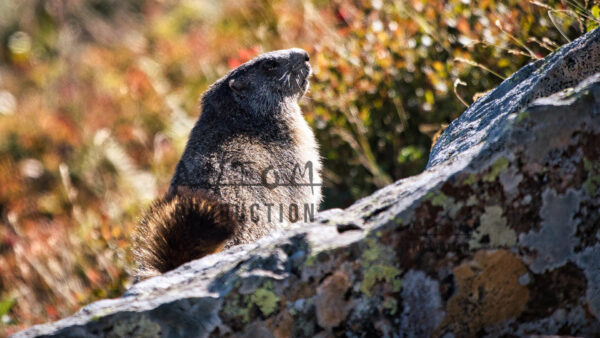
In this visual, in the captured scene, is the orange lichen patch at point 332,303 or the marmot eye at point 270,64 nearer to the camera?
the orange lichen patch at point 332,303

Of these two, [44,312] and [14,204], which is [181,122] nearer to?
[14,204]

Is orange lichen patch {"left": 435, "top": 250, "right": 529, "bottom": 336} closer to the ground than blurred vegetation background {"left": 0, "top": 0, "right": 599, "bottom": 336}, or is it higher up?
closer to the ground

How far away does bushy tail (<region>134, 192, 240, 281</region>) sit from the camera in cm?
321

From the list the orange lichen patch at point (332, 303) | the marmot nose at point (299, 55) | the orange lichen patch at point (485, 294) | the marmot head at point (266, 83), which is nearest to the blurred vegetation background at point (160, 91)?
the marmot head at point (266, 83)

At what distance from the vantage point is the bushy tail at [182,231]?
10.5 ft

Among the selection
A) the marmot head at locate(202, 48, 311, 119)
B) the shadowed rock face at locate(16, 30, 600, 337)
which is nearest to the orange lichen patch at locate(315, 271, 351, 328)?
the shadowed rock face at locate(16, 30, 600, 337)

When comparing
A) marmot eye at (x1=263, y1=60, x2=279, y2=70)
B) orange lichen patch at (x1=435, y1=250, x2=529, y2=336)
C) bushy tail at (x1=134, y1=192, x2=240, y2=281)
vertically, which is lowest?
orange lichen patch at (x1=435, y1=250, x2=529, y2=336)

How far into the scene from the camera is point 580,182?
2.43m

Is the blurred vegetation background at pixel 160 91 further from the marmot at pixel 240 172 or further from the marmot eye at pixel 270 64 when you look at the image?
the marmot eye at pixel 270 64

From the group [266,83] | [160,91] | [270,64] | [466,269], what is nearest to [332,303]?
[466,269]

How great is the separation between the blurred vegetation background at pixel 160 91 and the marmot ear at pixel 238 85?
1144 millimetres

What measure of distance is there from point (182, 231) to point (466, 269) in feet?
5.31

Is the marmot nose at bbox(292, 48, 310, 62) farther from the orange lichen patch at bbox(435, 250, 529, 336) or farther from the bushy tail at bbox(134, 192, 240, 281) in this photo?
the orange lichen patch at bbox(435, 250, 529, 336)

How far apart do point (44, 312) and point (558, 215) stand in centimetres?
682
